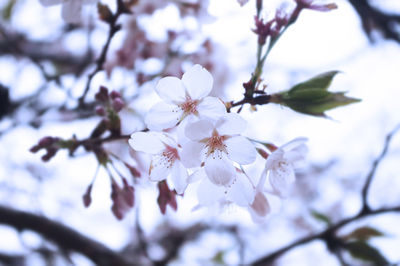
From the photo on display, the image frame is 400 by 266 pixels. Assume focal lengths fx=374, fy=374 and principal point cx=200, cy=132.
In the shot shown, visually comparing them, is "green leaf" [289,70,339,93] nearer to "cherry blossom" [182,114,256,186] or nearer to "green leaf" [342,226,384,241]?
"cherry blossom" [182,114,256,186]

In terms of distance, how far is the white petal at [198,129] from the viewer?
0.73 meters

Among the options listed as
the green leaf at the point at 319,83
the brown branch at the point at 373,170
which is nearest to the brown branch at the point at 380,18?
the brown branch at the point at 373,170

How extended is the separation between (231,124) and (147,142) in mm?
239

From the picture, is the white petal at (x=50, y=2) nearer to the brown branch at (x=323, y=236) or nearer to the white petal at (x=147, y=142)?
the white petal at (x=147, y=142)

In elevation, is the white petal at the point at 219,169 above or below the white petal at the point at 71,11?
below

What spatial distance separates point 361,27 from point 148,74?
1.02 meters

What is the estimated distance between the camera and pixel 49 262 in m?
2.37

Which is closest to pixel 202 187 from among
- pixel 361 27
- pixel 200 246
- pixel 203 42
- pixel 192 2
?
pixel 192 2

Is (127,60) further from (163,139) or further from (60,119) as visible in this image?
(163,139)

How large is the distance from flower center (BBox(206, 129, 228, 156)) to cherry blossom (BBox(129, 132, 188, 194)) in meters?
0.08

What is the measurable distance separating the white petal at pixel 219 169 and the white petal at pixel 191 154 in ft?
0.11

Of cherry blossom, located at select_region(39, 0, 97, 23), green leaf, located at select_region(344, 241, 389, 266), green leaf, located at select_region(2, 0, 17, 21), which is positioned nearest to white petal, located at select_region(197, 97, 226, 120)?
cherry blossom, located at select_region(39, 0, 97, 23)

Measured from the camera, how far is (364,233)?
1390 mm

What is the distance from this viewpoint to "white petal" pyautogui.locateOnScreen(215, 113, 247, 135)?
29.8 inches
